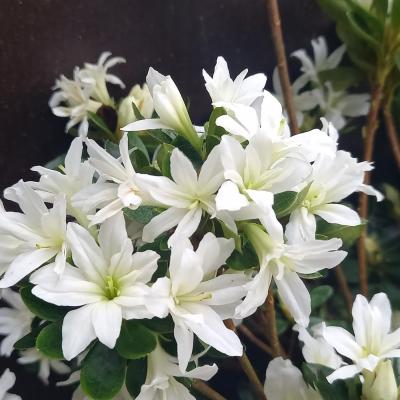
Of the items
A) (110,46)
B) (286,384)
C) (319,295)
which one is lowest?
(319,295)

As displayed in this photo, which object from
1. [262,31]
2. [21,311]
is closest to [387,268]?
[262,31]

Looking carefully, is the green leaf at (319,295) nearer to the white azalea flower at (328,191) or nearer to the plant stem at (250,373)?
the plant stem at (250,373)

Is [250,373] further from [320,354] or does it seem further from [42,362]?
[42,362]

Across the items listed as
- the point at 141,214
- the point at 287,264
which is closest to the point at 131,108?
the point at 141,214

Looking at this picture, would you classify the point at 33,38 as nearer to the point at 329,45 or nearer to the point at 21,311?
the point at 21,311

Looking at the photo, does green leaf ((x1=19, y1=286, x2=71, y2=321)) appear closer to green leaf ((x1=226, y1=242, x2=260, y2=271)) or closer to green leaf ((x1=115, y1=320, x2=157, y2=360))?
green leaf ((x1=115, y1=320, x2=157, y2=360))
